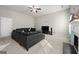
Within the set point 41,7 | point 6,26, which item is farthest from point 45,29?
point 6,26

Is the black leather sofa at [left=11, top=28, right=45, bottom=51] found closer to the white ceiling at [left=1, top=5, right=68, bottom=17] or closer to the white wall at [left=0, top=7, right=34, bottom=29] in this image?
the white wall at [left=0, top=7, right=34, bottom=29]

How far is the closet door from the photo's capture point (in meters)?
1.12

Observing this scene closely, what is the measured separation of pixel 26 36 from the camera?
1135 millimetres

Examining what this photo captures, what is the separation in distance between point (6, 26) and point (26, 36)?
27 cm

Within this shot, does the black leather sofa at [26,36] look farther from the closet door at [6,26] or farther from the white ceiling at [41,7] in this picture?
the white ceiling at [41,7]

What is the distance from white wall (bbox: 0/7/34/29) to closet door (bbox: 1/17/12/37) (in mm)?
48

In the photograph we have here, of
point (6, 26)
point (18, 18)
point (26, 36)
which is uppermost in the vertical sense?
point (18, 18)

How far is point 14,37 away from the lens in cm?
116

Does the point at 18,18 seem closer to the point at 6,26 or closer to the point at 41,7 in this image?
the point at 6,26
